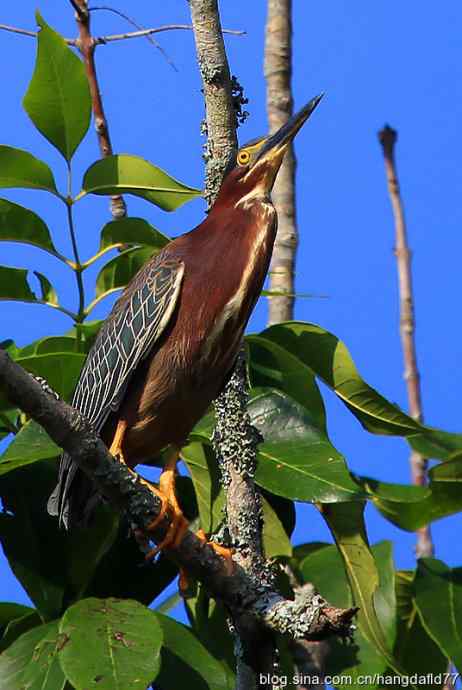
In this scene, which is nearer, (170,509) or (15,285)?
(170,509)

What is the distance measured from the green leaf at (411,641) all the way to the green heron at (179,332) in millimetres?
847

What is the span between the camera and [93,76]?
4031 millimetres

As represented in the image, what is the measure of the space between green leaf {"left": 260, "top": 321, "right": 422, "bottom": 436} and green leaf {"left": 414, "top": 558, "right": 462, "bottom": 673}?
0.43m

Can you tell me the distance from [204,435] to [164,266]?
1.74ft

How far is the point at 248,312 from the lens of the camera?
3.32 meters

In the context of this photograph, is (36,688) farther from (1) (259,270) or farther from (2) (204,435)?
(1) (259,270)

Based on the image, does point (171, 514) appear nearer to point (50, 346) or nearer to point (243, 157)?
point (50, 346)

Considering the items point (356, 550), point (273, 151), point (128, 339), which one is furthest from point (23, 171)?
point (356, 550)

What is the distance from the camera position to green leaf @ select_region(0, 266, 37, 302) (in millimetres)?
3430

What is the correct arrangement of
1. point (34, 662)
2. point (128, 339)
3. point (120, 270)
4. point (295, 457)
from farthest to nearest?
1. point (120, 270)
2. point (128, 339)
3. point (295, 457)
4. point (34, 662)

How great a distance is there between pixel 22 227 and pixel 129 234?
328 millimetres

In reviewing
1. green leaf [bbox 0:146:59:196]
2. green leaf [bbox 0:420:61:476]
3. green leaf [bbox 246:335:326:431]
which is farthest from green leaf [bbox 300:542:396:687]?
green leaf [bbox 0:146:59:196]

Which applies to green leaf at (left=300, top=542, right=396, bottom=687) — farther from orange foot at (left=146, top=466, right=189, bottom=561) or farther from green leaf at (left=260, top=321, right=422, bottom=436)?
orange foot at (left=146, top=466, right=189, bottom=561)

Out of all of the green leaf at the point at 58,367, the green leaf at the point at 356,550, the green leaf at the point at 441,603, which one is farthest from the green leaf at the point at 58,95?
the green leaf at the point at 441,603
